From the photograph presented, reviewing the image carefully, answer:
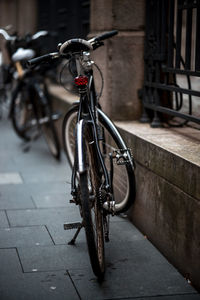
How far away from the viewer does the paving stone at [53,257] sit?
403 cm

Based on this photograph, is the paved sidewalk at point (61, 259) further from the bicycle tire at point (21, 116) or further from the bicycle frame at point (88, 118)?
the bicycle tire at point (21, 116)

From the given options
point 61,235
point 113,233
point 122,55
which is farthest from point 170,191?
point 122,55

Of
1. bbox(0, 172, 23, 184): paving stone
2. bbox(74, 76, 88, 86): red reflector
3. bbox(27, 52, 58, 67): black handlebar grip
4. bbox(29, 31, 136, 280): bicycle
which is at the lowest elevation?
bbox(0, 172, 23, 184): paving stone

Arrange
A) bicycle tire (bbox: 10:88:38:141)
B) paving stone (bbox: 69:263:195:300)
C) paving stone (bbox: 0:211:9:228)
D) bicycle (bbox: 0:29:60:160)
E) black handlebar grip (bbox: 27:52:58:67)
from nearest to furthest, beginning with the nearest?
paving stone (bbox: 69:263:195:300) → black handlebar grip (bbox: 27:52:58:67) → paving stone (bbox: 0:211:9:228) → bicycle (bbox: 0:29:60:160) → bicycle tire (bbox: 10:88:38:141)

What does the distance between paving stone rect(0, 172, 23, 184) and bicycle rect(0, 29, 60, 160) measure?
0.84 metres

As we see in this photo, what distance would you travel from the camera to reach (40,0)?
11719mm

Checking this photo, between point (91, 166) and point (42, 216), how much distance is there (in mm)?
1280

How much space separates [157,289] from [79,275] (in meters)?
0.52

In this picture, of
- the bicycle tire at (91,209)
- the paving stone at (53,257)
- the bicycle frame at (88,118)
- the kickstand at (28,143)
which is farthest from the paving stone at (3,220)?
the kickstand at (28,143)

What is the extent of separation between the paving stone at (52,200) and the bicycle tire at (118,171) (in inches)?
14.2

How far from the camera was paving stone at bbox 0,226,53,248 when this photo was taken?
4473mm


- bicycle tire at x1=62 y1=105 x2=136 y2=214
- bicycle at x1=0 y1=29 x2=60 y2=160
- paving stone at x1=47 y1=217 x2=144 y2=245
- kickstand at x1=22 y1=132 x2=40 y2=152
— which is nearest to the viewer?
bicycle tire at x1=62 y1=105 x2=136 y2=214

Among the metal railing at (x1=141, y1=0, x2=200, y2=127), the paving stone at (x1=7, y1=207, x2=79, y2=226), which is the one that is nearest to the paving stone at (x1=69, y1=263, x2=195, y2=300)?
the paving stone at (x1=7, y1=207, x2=79, y2=226)

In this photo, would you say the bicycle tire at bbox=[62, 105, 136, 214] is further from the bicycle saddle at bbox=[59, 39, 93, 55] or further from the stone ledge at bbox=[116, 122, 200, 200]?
the bicycle saddle at bbox=[59, 39, 93, 55]
